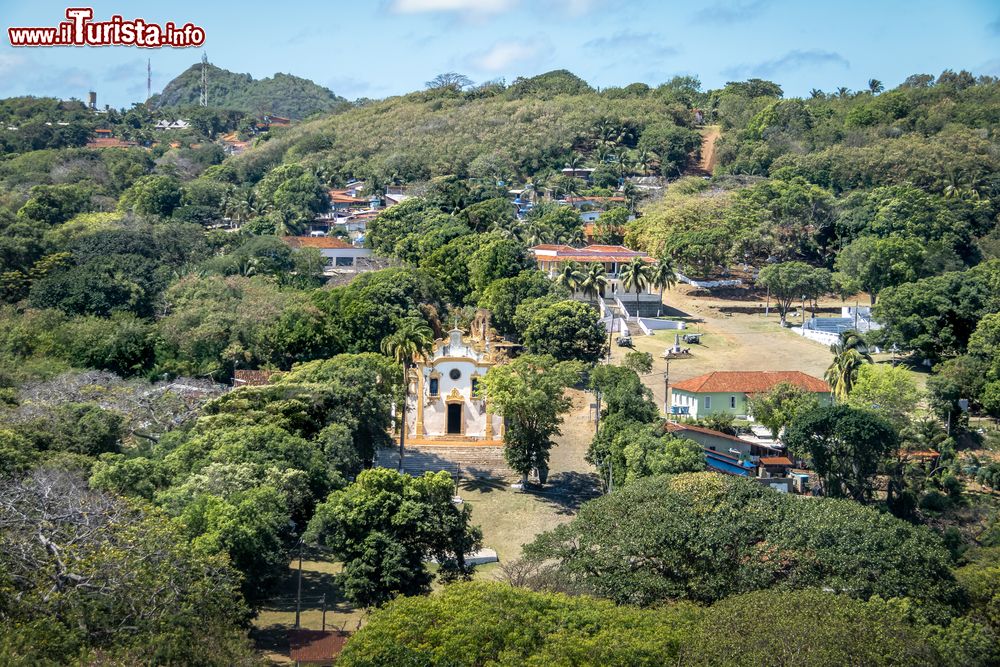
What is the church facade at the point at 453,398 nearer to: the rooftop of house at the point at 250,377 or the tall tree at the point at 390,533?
the rooftop of house at the point at 250,377

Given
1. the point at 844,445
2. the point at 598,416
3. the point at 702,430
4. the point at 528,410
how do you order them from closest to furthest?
the point at 844,445, the point at 528,410, the point at 702,430, the point at 598,416

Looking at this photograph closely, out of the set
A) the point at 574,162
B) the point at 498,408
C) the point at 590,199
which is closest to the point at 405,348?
the point at 498,408

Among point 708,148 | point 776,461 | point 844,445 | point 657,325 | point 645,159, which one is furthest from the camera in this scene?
point 708,148

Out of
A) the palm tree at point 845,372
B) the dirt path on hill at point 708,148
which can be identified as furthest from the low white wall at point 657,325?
the dirt path on hill at point 708,148

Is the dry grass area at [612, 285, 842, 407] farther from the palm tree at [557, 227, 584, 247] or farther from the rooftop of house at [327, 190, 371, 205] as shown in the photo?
the rooftop of house at [327, 190, 371, 205]

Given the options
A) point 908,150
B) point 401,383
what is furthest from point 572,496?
point 908,150

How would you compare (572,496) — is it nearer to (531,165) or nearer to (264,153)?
(531,165)

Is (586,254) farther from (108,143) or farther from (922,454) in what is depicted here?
(108,143)

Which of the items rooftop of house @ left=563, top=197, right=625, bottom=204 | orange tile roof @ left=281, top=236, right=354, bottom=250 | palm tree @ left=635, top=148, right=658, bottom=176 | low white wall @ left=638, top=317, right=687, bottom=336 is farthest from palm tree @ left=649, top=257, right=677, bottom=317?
palm tree @ left=635, top=148, right=658, bottom=176
